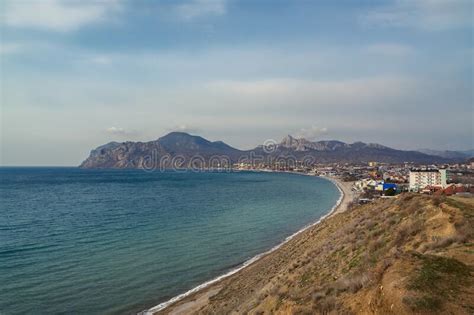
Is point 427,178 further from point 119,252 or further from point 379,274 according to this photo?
point 379,274

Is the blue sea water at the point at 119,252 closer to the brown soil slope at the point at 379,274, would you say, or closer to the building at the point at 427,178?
the brown soil slope at the point at 379,274

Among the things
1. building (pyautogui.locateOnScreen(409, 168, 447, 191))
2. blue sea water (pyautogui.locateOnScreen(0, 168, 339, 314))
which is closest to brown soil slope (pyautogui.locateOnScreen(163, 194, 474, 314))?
blue sea water (pyautogui.locateOnScreen(0, 168, 339, 314))

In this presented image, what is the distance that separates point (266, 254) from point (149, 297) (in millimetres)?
12258

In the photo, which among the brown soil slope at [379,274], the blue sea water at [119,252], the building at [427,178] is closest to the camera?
the brown soil slope at [379,274]

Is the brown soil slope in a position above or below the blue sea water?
above

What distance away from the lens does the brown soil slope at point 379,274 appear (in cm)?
855

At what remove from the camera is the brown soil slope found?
336 inches

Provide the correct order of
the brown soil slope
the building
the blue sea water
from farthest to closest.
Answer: the building < the blue sea water < the brown soil slope

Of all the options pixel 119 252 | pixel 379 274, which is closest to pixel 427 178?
pixel 119 252

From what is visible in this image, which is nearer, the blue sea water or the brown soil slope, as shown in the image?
the brown soil slope

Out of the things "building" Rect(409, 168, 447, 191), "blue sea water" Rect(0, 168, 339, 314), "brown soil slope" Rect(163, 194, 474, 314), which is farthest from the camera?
"building" Rect(409, 168, 447, 191)

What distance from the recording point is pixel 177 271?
26.1 meters

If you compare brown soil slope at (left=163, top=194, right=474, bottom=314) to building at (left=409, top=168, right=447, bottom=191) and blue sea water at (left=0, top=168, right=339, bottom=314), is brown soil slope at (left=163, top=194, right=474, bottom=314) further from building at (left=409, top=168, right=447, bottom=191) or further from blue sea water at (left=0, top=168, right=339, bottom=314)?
building at (left=409, top=168, right=447, bottom=191)

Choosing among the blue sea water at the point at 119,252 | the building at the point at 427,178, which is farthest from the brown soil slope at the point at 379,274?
the building at the point at 427,178
